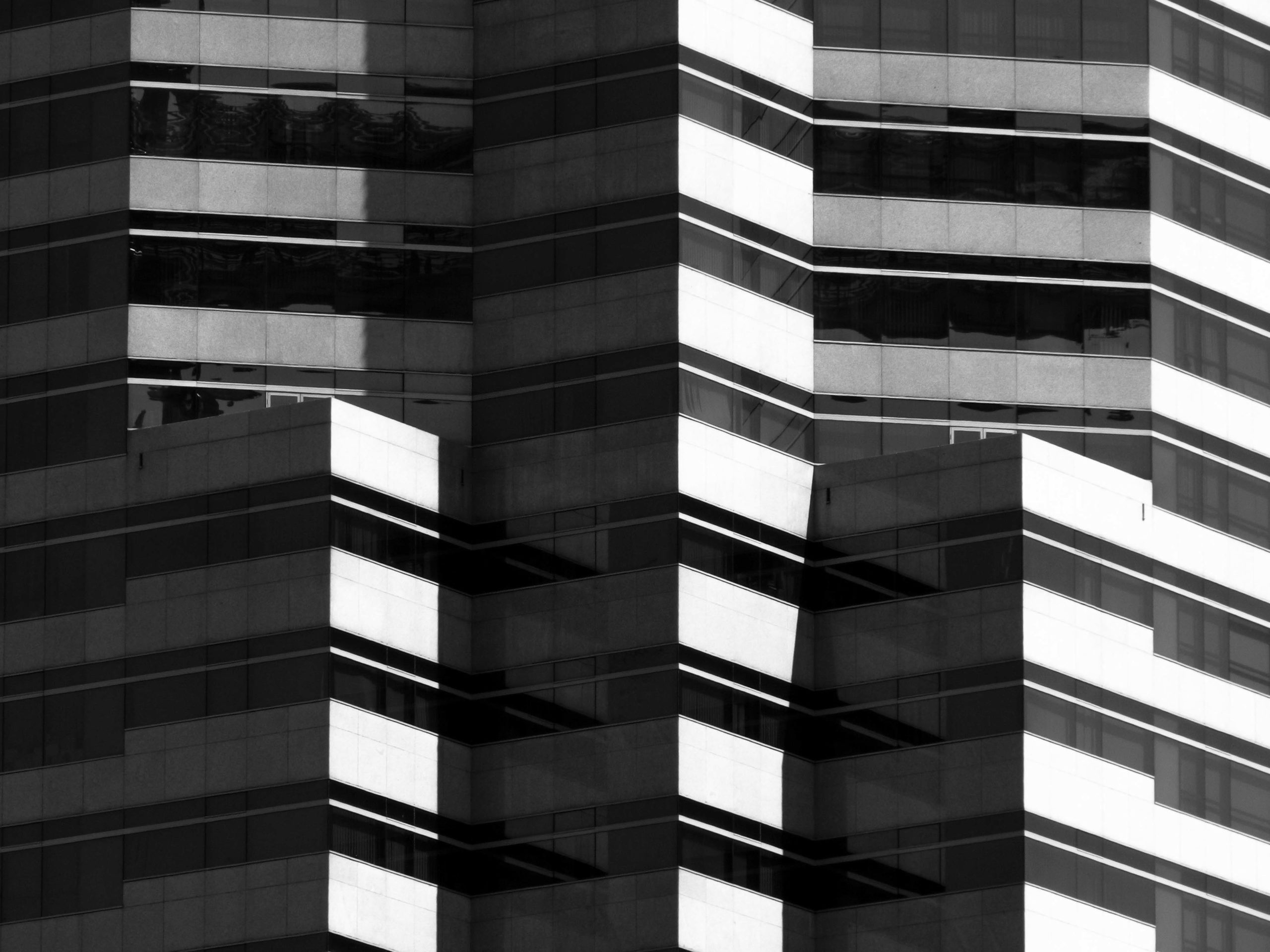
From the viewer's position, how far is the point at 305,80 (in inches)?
4966

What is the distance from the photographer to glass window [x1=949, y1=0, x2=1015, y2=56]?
128 meters

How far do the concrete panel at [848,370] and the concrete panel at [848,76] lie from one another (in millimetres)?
8339

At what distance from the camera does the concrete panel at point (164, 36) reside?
411 ft

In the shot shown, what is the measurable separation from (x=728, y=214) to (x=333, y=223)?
12.2 meters

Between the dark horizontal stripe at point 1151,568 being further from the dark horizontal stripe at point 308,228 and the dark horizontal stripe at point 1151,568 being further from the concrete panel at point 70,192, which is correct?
the concrete panel at point 70,192

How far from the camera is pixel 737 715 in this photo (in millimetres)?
120125

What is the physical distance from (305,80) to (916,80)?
63.1ft

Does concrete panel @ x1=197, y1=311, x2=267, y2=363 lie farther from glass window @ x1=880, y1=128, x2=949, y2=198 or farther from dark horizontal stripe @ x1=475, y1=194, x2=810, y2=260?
glass window @ x1=880, y1=128, x2=949, y2=198

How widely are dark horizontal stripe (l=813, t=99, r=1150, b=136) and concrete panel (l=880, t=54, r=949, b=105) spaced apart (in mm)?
251

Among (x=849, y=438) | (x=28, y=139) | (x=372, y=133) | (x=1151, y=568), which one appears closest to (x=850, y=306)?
(x=849, y=438)

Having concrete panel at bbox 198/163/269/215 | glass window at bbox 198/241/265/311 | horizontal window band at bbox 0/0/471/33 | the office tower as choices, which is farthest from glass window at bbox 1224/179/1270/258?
glass window at bbox 198/241/265/311

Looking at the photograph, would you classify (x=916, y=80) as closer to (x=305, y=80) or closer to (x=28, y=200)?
(x=305, y=80)

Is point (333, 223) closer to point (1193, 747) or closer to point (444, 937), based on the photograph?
point (444, 937)

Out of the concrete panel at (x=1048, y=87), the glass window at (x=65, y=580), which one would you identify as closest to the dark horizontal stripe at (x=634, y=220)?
the concrete panel at (x=1048, y=87)
